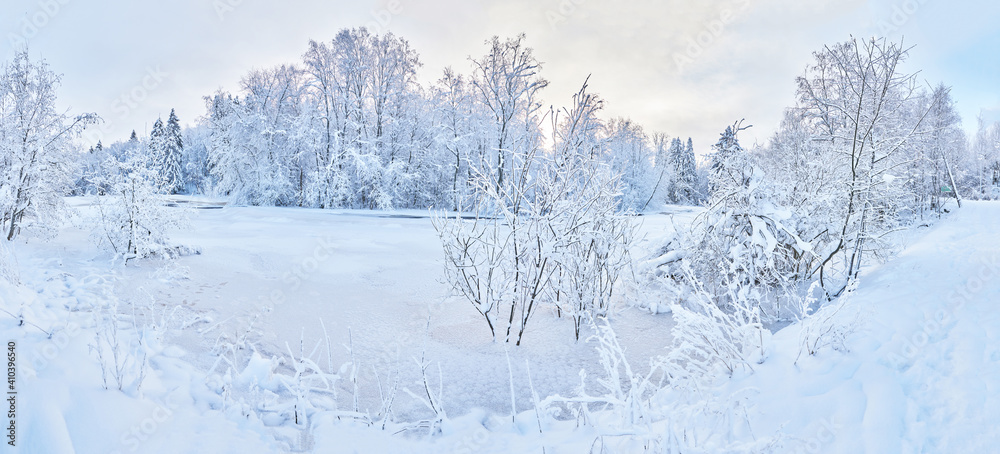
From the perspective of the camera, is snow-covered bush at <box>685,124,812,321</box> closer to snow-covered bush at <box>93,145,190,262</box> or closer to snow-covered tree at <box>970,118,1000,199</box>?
snow-covered bush at <box>93,145,190,262</box>

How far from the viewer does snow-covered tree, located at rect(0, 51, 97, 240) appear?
8.73 metres

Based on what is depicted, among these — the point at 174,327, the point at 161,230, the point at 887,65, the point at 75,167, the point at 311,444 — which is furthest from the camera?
the point at 75,167

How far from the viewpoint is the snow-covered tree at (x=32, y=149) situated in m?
8.73

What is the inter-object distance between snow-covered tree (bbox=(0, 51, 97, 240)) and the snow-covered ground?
5.78 ft

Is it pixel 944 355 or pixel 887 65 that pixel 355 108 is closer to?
pixel 887 65

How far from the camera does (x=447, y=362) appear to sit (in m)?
4.86

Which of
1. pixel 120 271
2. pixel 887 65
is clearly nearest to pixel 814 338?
pixel 887 65

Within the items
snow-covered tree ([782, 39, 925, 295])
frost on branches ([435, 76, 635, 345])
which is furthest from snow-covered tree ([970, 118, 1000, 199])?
frost on branches ([435, 76, 635, 345])

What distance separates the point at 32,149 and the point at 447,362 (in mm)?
10195

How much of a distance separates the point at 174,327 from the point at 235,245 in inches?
225

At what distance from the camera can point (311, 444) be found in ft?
9.78

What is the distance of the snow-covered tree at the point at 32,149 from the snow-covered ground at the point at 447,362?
1.76 meters

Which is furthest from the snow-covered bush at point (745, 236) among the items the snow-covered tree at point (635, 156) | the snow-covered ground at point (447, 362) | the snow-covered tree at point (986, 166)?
the snow-covered tree at point (986, 166)

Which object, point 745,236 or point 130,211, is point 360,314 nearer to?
point 130,211
